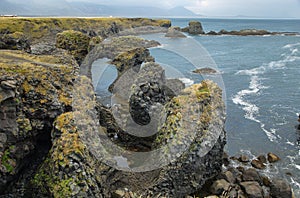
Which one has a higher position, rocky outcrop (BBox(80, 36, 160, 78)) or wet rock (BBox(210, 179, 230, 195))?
rocky outcrop (BBox(80, 36, 160, 78))

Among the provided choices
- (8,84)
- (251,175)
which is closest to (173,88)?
(251,175)

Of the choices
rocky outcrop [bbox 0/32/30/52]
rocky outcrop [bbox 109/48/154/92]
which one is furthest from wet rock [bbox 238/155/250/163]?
rocky outcrop [bbox 109/48/154/92]

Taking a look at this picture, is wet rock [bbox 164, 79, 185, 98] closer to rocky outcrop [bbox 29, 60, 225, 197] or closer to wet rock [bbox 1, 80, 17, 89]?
rocky outcrop [bbox 29, 60, 225, 197]

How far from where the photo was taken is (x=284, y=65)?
7144 cm

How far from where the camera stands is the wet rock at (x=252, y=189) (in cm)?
2233

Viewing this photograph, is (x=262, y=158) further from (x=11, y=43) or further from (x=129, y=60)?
(x=129, y=60)

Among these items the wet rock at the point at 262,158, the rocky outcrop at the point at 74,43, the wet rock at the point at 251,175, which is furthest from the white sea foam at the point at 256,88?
the rocky outcrop at the point at 74,43

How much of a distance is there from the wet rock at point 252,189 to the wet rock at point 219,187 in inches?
59.4

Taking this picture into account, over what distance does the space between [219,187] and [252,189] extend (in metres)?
2.76

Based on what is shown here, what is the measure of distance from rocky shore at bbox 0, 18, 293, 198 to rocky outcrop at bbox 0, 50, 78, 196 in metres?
0.06

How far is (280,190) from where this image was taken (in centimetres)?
2256

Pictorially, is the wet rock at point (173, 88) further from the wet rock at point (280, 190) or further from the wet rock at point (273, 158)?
the wet rock at point (280, 190)

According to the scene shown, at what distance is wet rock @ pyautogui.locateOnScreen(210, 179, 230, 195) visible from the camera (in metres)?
22.0

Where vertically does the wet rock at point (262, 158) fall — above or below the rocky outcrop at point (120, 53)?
below
